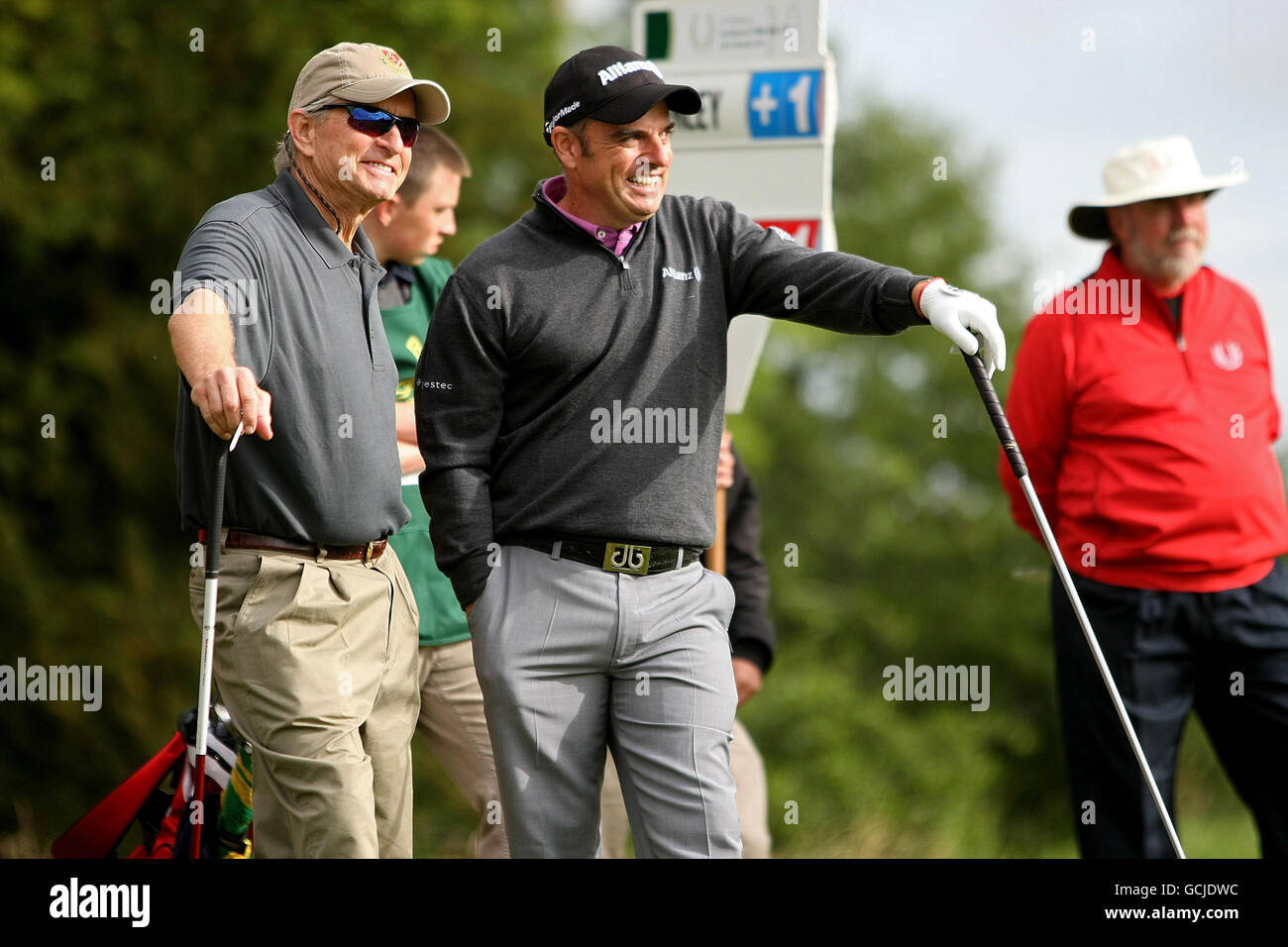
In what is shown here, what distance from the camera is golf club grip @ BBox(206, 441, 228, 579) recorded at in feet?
11.3

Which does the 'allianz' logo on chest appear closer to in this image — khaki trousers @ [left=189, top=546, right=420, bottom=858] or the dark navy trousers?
khaki trousers @ [left=189, top=546, right=420, bottom=858]

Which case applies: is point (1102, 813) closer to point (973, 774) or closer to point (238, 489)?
point (238, 489)

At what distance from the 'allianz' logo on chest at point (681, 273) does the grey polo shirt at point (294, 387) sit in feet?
2.47

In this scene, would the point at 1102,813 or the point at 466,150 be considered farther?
the point at 466,150

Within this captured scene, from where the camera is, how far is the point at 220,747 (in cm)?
428

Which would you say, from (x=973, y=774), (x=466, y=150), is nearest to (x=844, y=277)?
(x=466, y=150)

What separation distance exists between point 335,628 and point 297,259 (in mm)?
879

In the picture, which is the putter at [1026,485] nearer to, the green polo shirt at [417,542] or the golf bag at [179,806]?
the green polo shirt at [417,542]

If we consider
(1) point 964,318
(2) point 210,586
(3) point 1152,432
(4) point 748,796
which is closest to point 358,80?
(2) point 210,586
